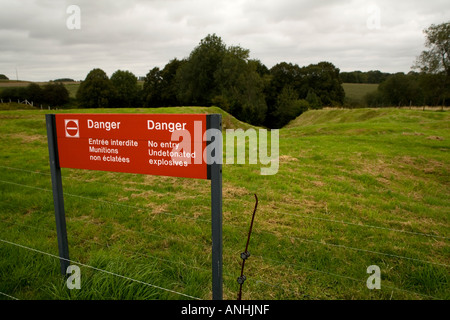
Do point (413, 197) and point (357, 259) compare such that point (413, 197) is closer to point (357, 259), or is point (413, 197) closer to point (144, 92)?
point (357, 259)

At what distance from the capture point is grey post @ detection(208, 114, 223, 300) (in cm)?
228

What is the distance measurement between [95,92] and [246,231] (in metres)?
69.9

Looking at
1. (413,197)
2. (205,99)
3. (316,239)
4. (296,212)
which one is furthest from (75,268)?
(205,99)

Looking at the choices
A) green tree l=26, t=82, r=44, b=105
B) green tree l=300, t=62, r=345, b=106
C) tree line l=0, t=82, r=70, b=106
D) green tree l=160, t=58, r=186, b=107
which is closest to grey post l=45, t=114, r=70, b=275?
green tree l=160, t=58, r=186, b=107

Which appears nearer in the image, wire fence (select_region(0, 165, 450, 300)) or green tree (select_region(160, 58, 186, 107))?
wire fence (select_region(0, 165, 450, 300))

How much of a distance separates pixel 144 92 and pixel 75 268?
75.7m

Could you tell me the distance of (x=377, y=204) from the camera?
19.9 ft

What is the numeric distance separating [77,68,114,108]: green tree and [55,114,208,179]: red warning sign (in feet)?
225

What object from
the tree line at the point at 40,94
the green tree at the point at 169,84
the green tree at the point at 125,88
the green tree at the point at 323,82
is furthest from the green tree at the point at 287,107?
the tree line at the point at 40,94

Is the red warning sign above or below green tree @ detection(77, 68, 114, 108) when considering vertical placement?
below

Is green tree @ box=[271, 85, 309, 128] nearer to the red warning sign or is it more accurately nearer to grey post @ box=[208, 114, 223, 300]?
the red warning sign

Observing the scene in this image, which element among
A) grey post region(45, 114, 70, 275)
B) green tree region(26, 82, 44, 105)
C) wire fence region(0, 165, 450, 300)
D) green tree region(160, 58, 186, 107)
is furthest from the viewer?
green tree region(160, 58, 186, 107)

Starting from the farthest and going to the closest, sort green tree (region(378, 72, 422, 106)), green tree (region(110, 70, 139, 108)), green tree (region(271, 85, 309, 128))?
green tree (region(110, 70, 139, 108))
green tree (region(378, 72, 422, 106))
green tree (region(271, 85, 309, 128))

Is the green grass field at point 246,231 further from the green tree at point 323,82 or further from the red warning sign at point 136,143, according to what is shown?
the green tree at point 323,82
